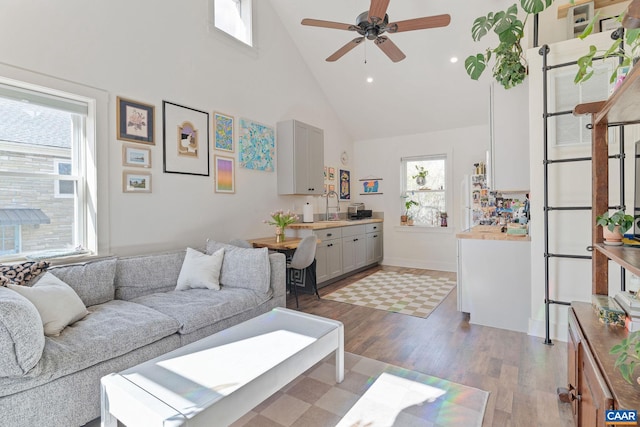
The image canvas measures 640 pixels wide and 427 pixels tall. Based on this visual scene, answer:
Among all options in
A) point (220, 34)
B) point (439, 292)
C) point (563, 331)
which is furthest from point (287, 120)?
point (563, 331)

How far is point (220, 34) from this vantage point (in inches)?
146

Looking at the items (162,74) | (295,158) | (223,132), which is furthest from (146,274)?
(295,158)

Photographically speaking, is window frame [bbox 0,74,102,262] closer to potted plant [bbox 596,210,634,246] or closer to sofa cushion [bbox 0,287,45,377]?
sofa cushion [bbox 0,287,45,377]

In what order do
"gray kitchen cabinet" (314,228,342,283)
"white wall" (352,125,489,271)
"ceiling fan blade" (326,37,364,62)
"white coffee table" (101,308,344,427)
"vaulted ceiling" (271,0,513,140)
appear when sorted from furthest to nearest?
"white wall" (352,125,489,271) → "gray kitchen cabinet" (314,228,342,283) → "vaulted ceiling" (271,0,513,140) → "ceiling fan blade" (326,37,364,62) → "white coffee table" (101,308,344,427)

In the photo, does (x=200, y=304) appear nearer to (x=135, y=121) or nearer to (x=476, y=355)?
(x=135, y=121)

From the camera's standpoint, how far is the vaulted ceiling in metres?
3.98

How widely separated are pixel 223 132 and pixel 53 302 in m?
2.43

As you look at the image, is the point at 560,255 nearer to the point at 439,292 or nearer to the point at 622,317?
the point at 622,317

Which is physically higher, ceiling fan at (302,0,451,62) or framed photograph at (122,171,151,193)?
ceiling fan at (302,0,451,62)

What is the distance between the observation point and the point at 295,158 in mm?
4477

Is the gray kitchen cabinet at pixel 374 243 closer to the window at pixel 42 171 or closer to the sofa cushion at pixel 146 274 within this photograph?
the sofa cushion at pixel 146 274

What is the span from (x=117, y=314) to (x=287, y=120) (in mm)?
3317

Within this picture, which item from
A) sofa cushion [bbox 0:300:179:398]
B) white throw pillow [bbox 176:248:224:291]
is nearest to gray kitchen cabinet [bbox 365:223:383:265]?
white throw pillow [bbox 176:248:224:291]

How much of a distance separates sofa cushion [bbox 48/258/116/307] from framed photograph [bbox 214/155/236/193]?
4.88ft
